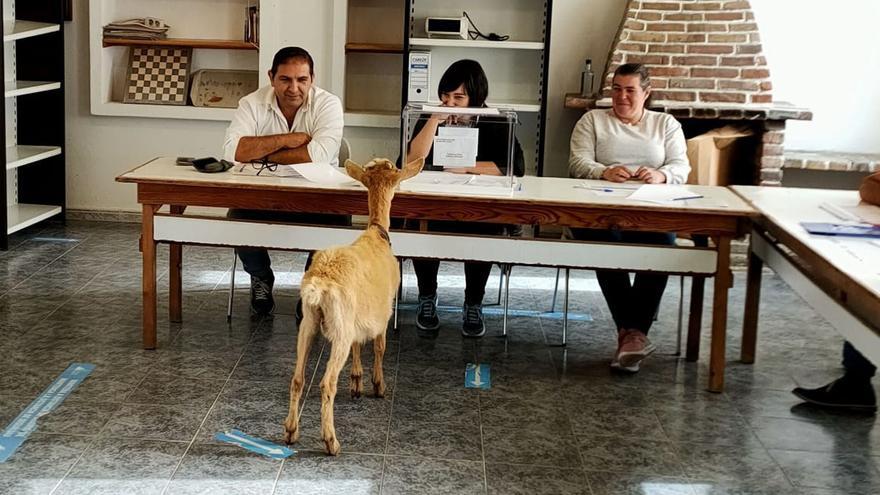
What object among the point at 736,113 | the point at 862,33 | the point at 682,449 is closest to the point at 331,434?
the point at 682,449

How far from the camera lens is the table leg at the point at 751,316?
4.07 m

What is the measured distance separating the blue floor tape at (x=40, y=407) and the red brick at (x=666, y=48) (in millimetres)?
3350

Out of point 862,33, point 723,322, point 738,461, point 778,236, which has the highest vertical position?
point 862,33

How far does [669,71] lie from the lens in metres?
5.76

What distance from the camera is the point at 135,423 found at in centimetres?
328

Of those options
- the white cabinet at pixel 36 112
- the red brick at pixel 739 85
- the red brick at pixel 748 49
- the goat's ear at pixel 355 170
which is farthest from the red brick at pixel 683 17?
the white cabinet at pixel 36 112

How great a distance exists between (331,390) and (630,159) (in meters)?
1.91

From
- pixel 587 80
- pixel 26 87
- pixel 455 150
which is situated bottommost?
pixel 455 150

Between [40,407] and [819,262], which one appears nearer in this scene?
[819,262]

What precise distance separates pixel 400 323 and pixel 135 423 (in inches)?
56.0

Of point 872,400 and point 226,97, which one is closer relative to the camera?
point 872,400

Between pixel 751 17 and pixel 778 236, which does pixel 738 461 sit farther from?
pixel 751 17

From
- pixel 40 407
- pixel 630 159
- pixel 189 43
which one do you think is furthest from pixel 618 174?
pixel 189 43

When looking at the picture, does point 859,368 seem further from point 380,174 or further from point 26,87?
point 26,87
